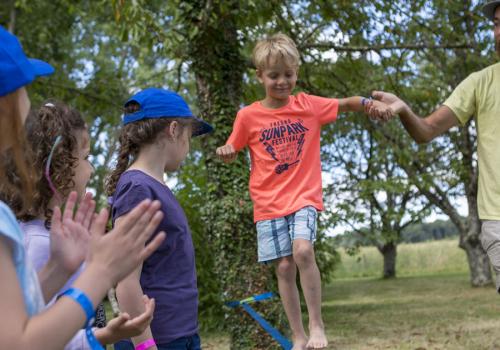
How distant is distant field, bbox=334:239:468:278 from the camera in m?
27.2

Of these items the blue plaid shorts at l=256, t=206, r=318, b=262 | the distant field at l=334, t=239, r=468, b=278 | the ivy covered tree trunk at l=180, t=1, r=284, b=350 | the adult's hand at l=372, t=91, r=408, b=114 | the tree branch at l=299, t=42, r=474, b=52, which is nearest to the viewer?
the adult's hand at l=372, t=91, r=408, b=114

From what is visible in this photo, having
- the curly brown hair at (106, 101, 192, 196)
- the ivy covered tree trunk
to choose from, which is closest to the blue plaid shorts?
the curly brown hair at (106, 101, 192, 196)

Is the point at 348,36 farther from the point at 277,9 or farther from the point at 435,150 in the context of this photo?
the point at 435,150

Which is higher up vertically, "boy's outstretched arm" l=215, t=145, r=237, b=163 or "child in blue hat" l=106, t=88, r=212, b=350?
"boy's outstretched arm" l=215, t=145, r=237, b=163

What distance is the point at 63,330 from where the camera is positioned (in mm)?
1497

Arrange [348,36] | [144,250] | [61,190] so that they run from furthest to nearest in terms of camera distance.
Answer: [348,36]
[61,190]
[144,250]

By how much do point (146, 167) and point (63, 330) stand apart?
1.64 metres

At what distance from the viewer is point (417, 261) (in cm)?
2894

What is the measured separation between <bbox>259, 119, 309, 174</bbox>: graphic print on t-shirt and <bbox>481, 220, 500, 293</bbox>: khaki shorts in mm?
1162

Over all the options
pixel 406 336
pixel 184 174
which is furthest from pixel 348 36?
pixel 406 336

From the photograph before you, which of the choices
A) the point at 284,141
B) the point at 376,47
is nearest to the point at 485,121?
the point at 284,141

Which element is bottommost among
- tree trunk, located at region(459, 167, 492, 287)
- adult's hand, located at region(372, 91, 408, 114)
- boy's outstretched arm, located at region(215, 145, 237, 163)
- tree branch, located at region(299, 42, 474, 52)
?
tree trunk, located at region(459, 167, 492, 287)

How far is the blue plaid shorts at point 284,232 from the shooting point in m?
4.18

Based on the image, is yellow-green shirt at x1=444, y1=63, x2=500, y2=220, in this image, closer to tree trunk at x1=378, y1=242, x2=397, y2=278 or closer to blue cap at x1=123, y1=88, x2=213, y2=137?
blue cap at x1=123, y1=88, x2=213, y2=137
